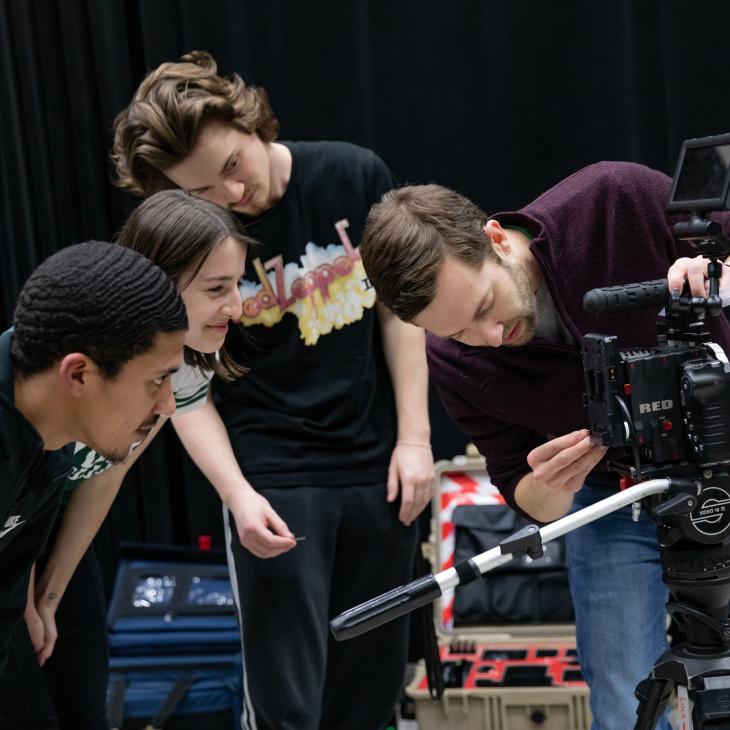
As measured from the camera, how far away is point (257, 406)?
2445 mm

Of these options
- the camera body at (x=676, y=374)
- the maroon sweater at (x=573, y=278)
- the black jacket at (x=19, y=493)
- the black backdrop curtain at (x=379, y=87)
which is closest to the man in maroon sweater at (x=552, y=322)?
the maroon sweater at (x=573, y=278)

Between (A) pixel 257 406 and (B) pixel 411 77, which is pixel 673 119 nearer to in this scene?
(B) pixel 411 77

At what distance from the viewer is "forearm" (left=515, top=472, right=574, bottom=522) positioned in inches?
77.2

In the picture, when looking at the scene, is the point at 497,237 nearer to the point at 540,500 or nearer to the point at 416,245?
the point at 416,245

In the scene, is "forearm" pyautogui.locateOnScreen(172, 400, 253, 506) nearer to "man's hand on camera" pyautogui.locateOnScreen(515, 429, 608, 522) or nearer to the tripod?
"man's hand on camera" pyautogui.locateOnScreen(515, 429, 608, 522)

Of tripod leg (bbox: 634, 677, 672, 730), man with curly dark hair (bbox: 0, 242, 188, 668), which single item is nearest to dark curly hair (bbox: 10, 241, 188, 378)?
man with curly dark hair (bbox: 0, 242, 188, 668)

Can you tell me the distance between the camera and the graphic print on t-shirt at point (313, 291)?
2.39m

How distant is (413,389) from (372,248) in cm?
63

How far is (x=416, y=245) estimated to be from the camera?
6.06ft

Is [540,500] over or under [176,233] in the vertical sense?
under

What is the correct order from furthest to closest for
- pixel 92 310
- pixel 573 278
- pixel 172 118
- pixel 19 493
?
pixel 172 118 < pixel 573 278 < pixel 19 493 < pixel 92 310

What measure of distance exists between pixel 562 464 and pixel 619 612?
36 cm

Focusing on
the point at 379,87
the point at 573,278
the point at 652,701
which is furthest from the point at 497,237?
the point at 379,87

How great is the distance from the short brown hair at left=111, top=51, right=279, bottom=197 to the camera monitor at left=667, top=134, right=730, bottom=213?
0.92m
